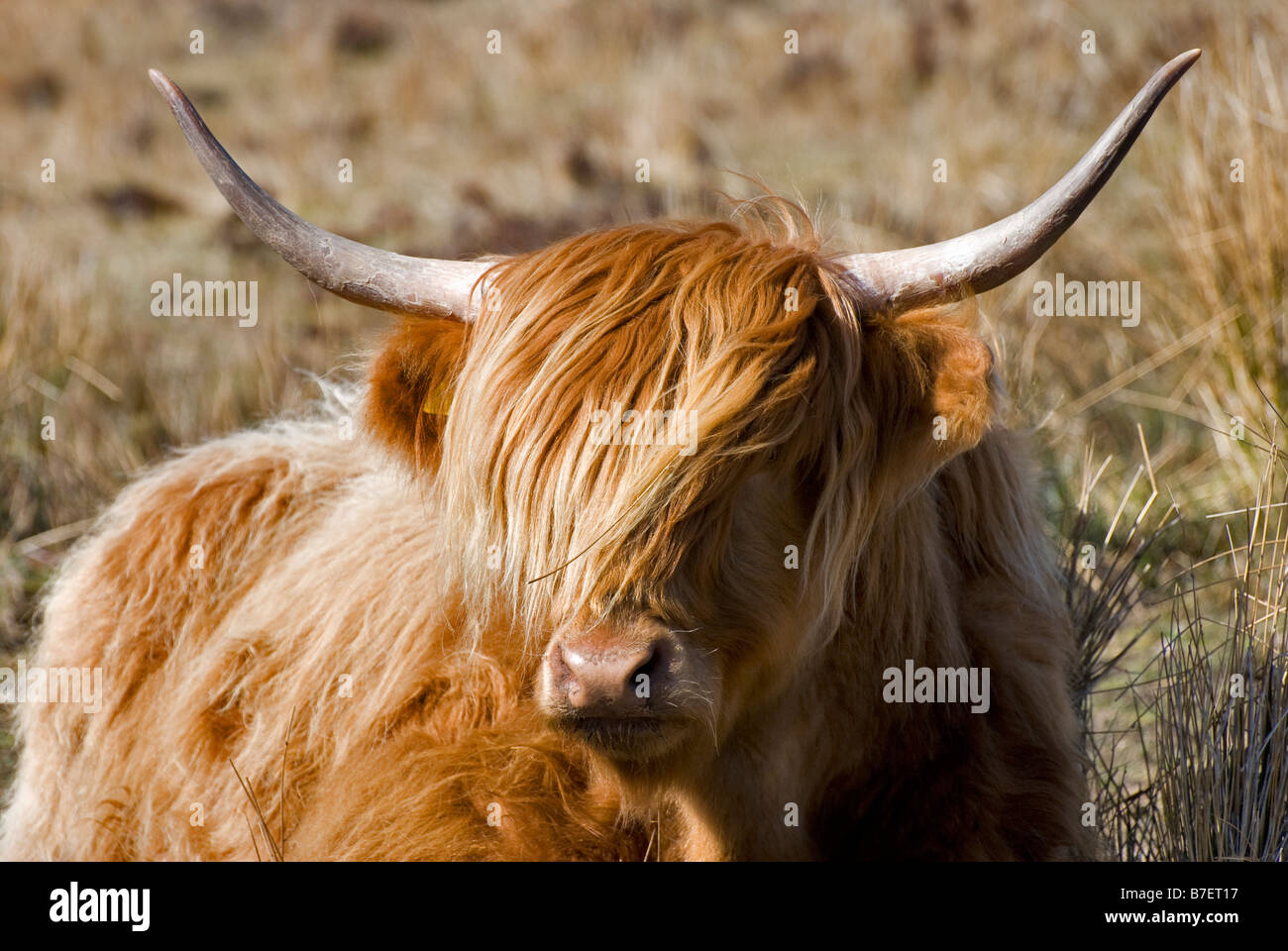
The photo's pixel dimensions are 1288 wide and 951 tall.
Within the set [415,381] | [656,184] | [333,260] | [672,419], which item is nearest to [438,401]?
[415,381]

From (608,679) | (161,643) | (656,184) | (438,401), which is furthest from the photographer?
(656,184)

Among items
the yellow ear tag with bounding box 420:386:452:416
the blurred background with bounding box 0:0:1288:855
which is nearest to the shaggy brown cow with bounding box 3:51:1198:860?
the yellow ear tag with bounding box 420:386:452:416

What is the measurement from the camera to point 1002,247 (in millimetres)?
2170

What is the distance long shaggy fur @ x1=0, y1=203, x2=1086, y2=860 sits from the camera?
2260 mm

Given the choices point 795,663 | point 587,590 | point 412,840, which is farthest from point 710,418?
point 412,840

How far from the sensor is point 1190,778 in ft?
9.52

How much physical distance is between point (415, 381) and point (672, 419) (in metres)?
0.55

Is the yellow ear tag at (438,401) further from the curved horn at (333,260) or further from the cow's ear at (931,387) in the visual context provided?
the cow's ear at (931,387)

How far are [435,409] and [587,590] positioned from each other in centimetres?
55

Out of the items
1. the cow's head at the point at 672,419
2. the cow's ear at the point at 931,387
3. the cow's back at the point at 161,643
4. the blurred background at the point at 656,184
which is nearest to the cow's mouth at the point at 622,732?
the cow's head at the point at 672,419

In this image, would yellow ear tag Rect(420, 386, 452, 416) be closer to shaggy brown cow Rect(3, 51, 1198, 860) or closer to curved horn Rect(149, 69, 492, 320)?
shaggy brown cow Rect(3, 51, 1198, 860)

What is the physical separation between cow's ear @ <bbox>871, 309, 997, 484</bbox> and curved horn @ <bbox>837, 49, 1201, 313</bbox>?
0.05m

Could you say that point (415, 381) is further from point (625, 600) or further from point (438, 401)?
point (625, 600)

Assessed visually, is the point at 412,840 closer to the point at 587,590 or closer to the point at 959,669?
the point at 587,590
